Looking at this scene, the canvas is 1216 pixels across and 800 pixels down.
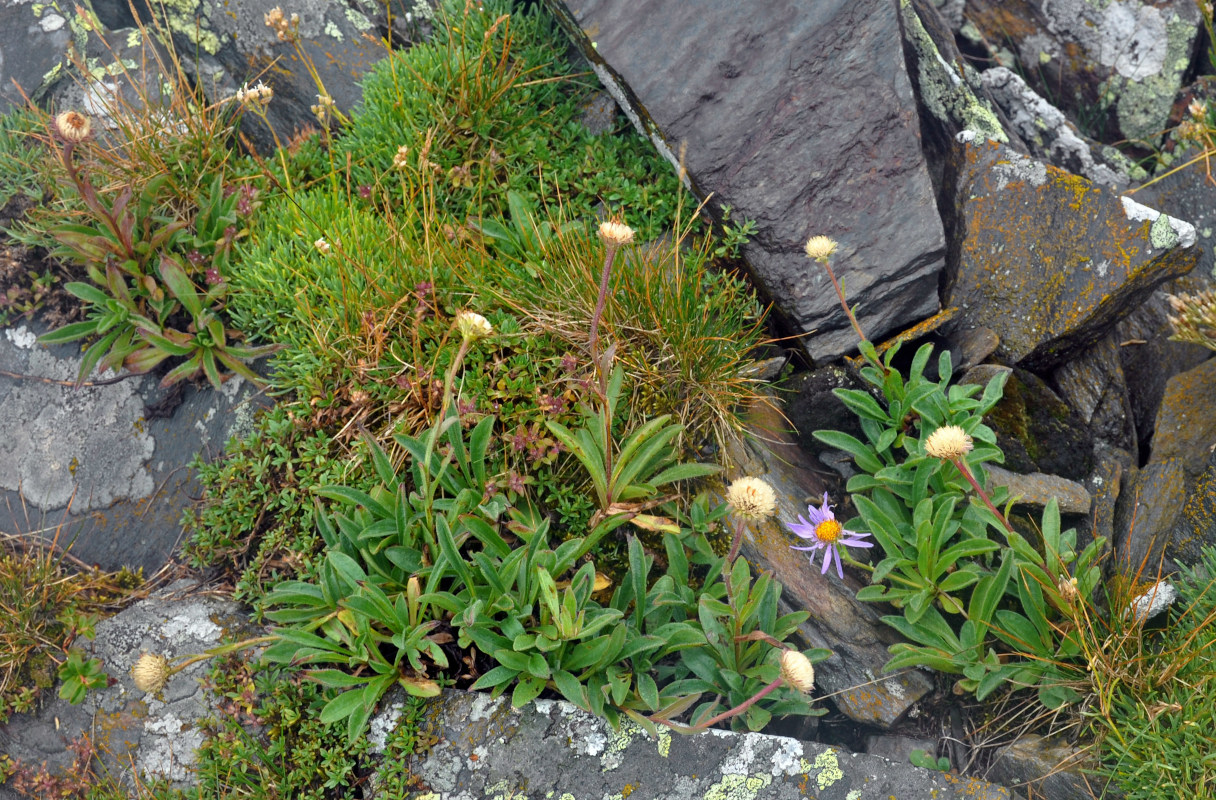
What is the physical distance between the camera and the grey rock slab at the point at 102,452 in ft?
11.5

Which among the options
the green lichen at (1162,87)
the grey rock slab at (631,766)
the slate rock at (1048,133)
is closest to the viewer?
the grey rock slab at (631,766)

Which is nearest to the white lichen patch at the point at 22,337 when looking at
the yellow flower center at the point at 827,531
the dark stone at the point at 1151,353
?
the yellow flower center at the point at 827,531

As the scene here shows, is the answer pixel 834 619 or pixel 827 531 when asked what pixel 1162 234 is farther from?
pixel 834 619

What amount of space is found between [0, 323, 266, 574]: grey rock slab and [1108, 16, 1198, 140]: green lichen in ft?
16.5

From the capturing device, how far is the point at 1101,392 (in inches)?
140

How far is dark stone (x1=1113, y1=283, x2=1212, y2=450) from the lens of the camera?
3639mm

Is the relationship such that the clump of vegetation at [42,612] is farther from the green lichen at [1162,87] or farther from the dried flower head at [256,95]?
the green lichen at [1162,87]

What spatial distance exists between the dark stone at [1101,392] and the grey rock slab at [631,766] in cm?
177

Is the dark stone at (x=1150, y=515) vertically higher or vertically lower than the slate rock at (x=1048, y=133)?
lower

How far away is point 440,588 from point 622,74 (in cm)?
251

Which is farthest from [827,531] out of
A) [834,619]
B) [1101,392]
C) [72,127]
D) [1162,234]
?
[72,127]

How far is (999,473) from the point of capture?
10.8 feet

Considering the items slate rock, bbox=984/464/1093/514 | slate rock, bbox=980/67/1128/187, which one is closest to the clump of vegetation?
slate rock, bbox=984/464/1093/514

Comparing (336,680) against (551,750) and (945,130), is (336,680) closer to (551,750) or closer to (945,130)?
(551,750)
